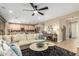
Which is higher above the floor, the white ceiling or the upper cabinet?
the white ceiling

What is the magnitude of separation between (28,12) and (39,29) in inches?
17.3

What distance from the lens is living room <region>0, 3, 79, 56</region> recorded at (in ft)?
7.24

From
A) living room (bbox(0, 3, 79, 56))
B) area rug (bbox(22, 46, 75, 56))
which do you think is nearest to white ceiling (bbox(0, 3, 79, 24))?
living room (bbox(0, 3, 79, 56))

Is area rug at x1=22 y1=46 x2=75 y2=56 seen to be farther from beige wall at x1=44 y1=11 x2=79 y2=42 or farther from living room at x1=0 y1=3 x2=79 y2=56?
beige wall at x1=44 y1=11 x2=79 y2=42

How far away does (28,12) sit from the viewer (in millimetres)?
2232

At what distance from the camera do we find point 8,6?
2.21m

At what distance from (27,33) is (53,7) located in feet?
2.63

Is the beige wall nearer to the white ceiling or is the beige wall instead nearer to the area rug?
the white ceiling

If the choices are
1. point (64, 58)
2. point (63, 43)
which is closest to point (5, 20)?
point (63, 43)

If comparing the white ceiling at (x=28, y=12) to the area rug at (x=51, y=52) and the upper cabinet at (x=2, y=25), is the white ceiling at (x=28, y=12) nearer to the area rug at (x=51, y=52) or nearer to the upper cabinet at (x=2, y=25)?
the upper cabinet at (x=2, y=25)

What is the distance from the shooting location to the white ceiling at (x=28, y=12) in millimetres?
2199

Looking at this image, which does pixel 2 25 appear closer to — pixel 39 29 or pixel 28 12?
pixel 28 12

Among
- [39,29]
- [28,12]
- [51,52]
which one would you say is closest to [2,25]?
[28,12]

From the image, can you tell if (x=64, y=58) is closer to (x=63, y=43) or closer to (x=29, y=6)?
(x=63, y=43)
